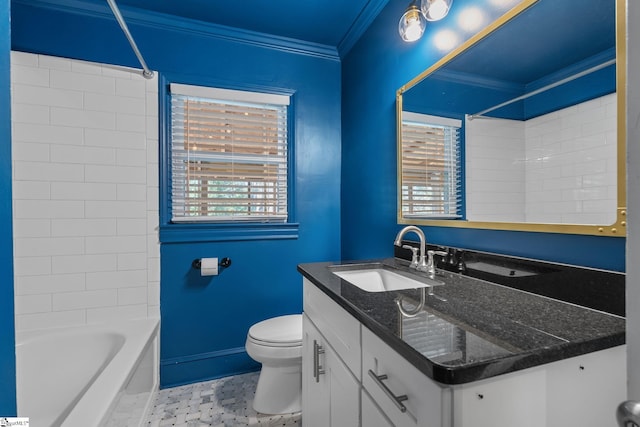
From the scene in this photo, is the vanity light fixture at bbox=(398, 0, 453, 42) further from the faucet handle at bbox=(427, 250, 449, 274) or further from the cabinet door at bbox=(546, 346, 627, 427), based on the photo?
the cabinet door at bbox=(546, 346, 627, 427)

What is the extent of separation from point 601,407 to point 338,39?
2357 mm

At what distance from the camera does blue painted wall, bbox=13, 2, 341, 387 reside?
1.83 metres

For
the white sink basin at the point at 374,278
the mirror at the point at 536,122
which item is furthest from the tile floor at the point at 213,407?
the mirror at the point at 536,122

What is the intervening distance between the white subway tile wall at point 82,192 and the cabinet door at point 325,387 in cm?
118

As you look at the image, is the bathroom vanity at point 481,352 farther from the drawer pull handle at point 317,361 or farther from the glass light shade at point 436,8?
the glass light shade at point 436,8

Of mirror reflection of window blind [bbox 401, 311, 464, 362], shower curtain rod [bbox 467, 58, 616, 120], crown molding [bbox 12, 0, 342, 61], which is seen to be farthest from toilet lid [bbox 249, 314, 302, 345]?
crown molding [bbox 12, 0, 342, 61]

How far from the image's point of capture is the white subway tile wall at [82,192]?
170 cm

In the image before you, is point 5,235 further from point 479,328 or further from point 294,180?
point 294,180

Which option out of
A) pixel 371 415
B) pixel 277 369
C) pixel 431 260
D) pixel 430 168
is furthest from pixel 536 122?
pixel 277 369

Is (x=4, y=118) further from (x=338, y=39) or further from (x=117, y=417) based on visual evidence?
(x=338, y=39)

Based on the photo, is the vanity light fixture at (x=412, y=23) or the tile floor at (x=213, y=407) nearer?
the vanity light fixture at (x=412, y=23)

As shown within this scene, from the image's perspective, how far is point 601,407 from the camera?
653 mm

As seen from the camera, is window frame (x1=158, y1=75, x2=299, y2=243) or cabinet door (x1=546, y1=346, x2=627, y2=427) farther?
window frame (x1=158, y1=75, x2=299, y2=243)

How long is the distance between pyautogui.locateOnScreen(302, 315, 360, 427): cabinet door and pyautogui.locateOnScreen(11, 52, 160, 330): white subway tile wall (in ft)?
3.87
